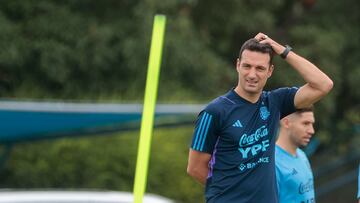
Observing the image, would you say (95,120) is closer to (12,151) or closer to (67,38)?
(12,151)

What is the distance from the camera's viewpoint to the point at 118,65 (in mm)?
13914

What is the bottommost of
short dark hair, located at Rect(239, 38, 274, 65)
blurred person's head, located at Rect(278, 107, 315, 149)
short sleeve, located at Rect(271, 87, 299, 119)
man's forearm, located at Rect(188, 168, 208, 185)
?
man's forearm, located at Rect(188, 168, 208, 185)

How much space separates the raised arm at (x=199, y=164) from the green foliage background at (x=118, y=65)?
292 inches

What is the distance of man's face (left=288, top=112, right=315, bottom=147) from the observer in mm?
6199

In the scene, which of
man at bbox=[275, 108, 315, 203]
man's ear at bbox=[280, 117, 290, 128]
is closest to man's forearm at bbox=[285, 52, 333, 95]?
man at bbox=[275, 108, 315, 203]

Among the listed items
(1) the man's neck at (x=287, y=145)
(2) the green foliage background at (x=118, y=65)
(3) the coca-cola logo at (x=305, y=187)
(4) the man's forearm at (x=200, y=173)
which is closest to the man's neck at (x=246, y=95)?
(4) the man's forearm at (x=200, y=173)

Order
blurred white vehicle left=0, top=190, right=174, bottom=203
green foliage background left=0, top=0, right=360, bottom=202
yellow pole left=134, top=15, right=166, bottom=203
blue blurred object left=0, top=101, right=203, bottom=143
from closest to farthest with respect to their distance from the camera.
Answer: yellow pole left=134, top=15, right=166, bottom=203, blurred white vehicle left=0, top=190, right=174, bottom=203, blue blurred object left=0, top=101, right=203, bottom=143, green foliage background left=0, top=0, right=360, bottom=202

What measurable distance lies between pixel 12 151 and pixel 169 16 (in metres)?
3.37

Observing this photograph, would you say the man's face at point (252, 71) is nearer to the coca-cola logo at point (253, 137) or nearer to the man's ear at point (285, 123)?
the coca-cola logo at point (253, 137)

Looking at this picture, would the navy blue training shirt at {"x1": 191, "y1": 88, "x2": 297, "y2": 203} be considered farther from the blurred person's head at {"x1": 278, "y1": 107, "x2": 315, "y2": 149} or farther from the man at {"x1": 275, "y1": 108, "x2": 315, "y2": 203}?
the blurred person's head at {"x1": 278, "y1": 107, "x2": 315, "y2": 149}

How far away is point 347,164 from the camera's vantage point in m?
16.7

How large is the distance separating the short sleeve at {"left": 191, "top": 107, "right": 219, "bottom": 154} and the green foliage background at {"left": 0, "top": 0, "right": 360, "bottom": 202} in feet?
24.8

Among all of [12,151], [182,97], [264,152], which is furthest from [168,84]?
[264,152]

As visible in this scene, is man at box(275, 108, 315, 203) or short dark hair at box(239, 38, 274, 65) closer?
short dark hair at box(239, 38, 274, 65)
